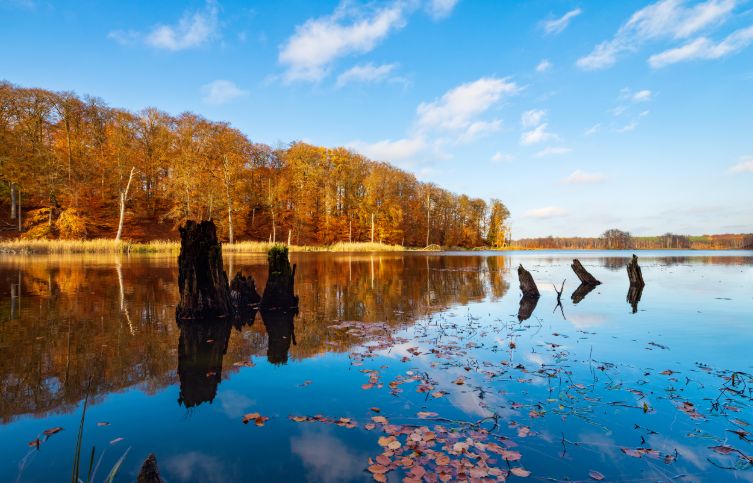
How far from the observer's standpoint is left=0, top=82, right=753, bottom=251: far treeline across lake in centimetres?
4441

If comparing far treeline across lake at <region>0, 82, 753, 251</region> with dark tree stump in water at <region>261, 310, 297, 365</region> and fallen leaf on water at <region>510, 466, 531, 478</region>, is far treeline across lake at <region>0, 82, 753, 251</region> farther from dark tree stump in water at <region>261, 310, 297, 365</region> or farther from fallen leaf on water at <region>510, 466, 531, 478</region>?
fallen leaf on water at <region>510, 466, 531, 478</region>

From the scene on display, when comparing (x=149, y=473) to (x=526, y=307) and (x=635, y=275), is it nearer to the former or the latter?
(x=526, y=307)

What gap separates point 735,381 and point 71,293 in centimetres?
1741

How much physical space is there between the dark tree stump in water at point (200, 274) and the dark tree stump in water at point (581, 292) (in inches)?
468

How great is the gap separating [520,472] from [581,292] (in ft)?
48.9

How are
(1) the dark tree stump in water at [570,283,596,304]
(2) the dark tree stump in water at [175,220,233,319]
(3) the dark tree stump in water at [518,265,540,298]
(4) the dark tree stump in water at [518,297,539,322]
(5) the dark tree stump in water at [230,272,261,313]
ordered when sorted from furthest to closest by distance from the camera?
(1) the dark tree stump in water at [570,283,596,304] → (3) the dark tree stump in water at [518,265,540,298] → (5) the dark tree stump in water at [230,272,261,313] → (4) the dark tree stump in water at [518,297,539,322] → (2) the dark tree stump in water at [175,220,233,319]

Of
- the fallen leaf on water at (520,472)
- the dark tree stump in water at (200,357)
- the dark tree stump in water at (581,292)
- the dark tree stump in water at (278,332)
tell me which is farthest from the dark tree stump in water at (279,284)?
the dark tree stump in water at (581,292)

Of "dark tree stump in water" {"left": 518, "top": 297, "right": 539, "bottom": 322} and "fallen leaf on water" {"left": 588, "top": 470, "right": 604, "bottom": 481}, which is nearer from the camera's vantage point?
"fallen leaf on water" {"left": 588, "top": 470, "right": 604, "bottom": 481}

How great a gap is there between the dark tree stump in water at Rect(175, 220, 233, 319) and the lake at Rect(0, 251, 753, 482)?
0.71 m

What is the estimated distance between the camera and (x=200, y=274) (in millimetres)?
9734

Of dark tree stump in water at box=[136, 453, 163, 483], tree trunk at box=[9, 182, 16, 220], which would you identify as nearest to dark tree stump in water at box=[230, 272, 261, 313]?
dark tree stump in water at box=[136, 453, 163, 483]

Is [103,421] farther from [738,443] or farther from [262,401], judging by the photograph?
[738,443]

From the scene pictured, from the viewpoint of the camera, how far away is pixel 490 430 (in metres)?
4.12

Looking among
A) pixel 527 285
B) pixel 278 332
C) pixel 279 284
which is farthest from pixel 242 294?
pixel 527 285
